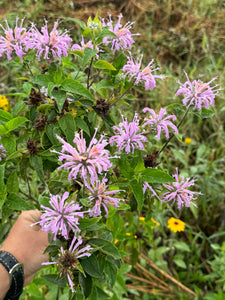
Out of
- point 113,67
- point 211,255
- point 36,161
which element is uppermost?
point 113,67

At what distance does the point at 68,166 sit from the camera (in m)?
0.61

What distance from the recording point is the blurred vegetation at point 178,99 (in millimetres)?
1637

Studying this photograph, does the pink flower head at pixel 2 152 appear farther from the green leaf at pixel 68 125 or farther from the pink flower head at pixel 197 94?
the pink flower head at pixel 197 94

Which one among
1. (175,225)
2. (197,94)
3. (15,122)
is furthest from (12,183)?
(175,225)

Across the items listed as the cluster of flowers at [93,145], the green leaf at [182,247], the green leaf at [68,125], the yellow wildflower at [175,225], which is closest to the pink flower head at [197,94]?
the cluster of flowers at [93,145]

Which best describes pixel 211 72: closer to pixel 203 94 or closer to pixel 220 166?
pixel 220 166

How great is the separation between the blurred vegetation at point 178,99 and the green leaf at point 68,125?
256 millimetres

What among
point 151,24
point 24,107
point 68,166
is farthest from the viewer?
point 151,24

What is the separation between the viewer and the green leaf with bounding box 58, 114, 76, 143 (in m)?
0.71

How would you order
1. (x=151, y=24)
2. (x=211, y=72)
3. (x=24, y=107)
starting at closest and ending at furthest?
(x=24, y=107)
(x=211, y=72)
(x=151, y=24)

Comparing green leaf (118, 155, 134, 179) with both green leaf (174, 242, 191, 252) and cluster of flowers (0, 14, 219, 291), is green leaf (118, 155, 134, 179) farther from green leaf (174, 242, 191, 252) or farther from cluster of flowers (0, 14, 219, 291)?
green leaf (174, 242, 191, 252)

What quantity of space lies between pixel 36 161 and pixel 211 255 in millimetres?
1374

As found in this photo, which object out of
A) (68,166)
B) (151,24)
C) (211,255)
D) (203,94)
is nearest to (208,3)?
(151,24)

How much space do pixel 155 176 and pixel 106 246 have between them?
0.19m
